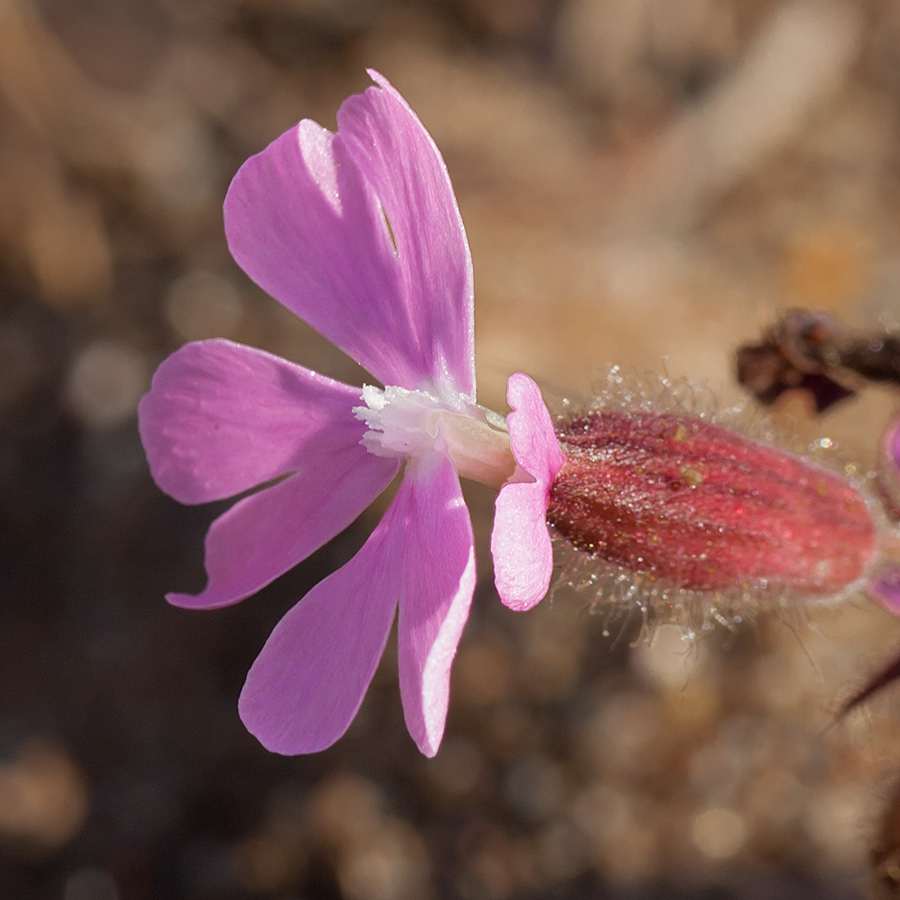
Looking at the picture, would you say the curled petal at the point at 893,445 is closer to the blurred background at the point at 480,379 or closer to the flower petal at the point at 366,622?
the blurred background at the point at 480,379

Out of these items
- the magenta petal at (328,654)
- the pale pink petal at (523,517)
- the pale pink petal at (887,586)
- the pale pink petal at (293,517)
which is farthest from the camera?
the pale pink petal at (887,586)

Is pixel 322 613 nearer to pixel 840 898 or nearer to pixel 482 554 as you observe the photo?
pixel 482 554

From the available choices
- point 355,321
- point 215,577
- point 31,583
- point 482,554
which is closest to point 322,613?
point 215,577

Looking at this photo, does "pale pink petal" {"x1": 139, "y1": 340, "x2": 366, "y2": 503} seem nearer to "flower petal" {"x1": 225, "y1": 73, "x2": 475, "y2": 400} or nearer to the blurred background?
"flower petal" {"x1": 225, "y1": 73, "x2": 475, "y2": 400}

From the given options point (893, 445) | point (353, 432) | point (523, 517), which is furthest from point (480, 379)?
point (523, 517)

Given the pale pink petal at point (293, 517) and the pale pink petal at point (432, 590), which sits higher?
the pale pink petal at point (432, 590)

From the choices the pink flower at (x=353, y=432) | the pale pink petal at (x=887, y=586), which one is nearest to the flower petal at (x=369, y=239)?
the pink flower at (x=353, y=432)
